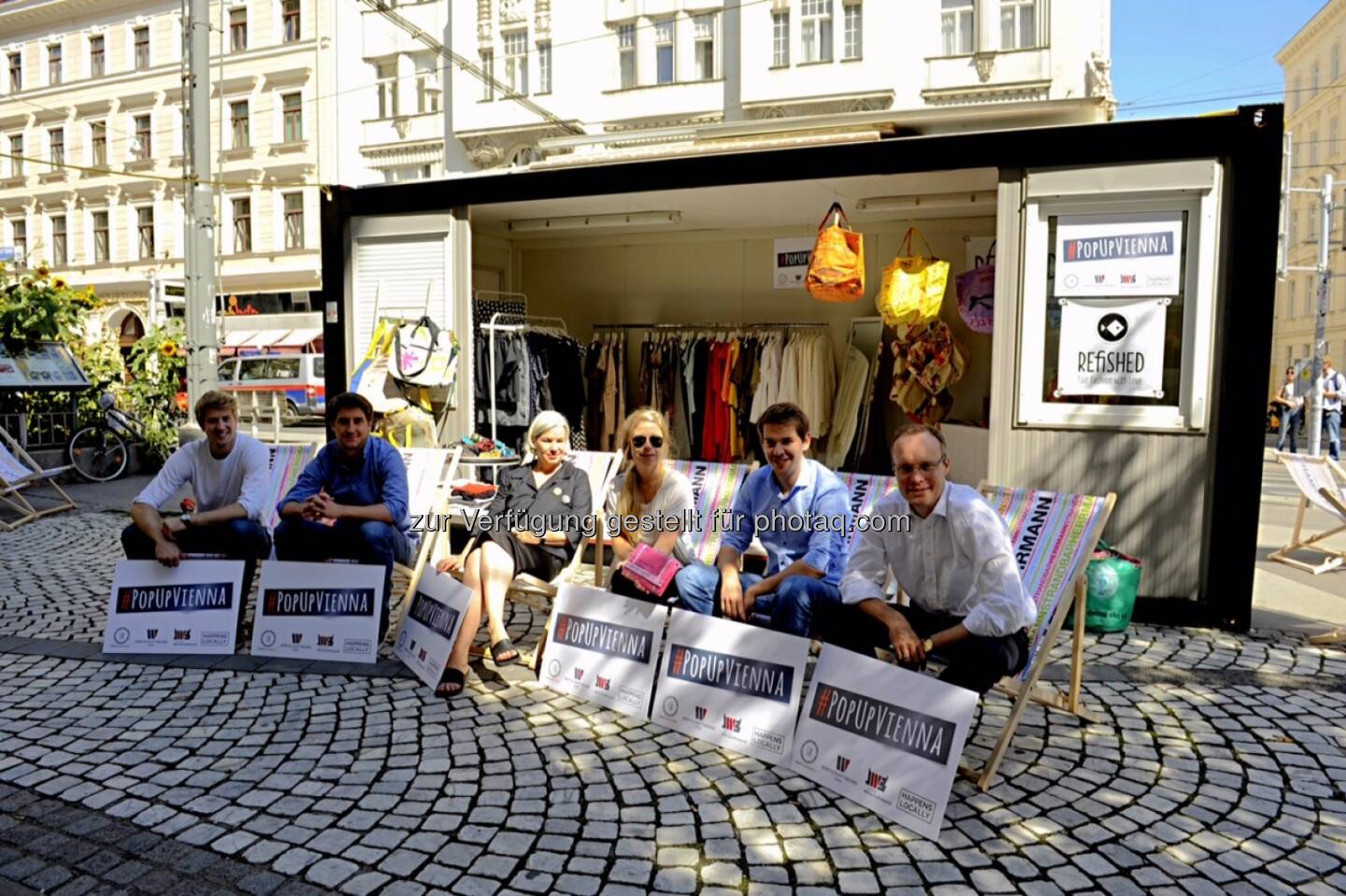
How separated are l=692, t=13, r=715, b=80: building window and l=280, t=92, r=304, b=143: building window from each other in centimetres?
1300

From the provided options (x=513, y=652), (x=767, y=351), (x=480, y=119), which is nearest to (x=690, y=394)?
(x=767, y=351)

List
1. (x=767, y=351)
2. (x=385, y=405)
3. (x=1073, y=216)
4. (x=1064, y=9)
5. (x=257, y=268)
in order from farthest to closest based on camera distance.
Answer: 1. (x=257, y=268)
2. (x=1064, y=9)
3. (x=767, y=351)
4. (x=385, y=405)
5. (x=1073, y=216)

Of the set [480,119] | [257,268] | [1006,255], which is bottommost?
[1006,255]

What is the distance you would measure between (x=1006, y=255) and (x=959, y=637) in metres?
2.64

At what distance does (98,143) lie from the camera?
34094 mm

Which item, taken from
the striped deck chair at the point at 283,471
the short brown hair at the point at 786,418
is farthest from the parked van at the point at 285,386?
the short brown hair at the point at 786,418

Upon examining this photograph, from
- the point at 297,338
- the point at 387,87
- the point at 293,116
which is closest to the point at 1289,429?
the point at 297,338

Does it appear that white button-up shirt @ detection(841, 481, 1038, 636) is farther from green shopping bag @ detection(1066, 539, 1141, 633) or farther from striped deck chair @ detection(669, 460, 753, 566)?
green shopping bag @ detection(1066, 539, 1141, 633)

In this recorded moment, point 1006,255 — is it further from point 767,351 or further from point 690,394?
Answer: point 690,394

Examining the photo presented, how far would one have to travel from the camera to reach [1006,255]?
498cm

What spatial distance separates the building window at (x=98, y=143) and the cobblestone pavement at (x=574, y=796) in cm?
3610

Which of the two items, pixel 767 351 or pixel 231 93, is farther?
pixel 231 93

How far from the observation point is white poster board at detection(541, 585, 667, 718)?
3.58 meters

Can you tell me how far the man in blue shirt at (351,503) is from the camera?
427 centimetres
